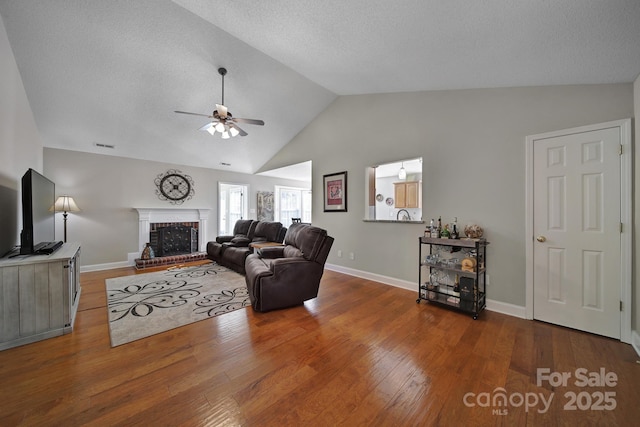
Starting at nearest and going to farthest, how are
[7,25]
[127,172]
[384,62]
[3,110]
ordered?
[3,110] → [7,25] → [384,62] → [127,172]

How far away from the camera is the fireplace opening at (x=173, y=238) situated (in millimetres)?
5281

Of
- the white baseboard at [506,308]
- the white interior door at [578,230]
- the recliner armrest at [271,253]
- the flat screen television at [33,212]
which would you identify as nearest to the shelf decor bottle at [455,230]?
the white interior door at [578,230]

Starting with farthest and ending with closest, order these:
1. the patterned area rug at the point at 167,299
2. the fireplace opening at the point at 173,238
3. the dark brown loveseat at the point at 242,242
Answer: the fireplace opening at the point at 173,238, the dark brown loveseat at the point at 242,242, the patterned area rug at the point at 167,299

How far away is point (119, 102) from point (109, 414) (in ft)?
13.9

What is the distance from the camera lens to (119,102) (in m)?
3.63

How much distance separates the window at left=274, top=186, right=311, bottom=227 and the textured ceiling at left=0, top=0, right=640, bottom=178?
3.42 metres

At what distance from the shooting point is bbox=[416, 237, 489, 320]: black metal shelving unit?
2.62 metres

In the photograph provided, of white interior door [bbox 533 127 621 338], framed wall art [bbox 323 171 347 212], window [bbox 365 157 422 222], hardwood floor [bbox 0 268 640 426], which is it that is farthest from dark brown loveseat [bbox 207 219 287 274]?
white interior door [bbox 533 127 621 338]

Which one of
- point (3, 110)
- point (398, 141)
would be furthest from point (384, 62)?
point (3, 110)

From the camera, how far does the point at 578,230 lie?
2270 millimetres

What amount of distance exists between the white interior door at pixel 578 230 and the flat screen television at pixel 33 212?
516 centimetres

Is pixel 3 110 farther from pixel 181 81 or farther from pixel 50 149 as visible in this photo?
pixel 50 149

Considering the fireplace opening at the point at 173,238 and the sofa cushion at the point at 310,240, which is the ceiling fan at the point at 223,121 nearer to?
the sofa cushion at the point at 310,240

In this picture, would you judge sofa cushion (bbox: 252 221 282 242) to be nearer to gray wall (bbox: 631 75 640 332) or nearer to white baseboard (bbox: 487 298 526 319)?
white baseboard (bbox: 487 298 526 319)
